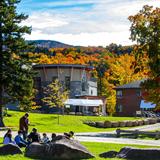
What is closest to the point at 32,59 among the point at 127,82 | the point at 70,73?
the point at 70,73

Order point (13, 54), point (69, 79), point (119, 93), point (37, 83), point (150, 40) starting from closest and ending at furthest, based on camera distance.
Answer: point (150, 40) → point (13, 54) → point (69, 79) → point (37, 83) → point (119, 93)

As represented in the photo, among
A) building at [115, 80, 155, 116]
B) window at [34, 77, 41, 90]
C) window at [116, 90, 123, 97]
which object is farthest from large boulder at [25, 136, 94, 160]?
window at [116, 90, 123, 97]

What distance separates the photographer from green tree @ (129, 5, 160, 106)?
32250 mm

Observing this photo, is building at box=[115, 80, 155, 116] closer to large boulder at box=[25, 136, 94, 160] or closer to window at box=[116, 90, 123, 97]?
window at box=[116, 90, 123, 97]

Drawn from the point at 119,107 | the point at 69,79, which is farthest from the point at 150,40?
the point at 119,107

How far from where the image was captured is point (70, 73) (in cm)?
9600

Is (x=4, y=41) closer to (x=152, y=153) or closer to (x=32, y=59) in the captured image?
(x=32, y=59)

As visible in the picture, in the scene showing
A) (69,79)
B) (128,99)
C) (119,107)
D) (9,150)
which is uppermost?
(69,79)

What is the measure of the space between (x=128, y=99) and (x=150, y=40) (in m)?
66.3

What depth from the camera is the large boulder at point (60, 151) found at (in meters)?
21.1

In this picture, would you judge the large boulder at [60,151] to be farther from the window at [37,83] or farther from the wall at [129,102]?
the wall at [129,102]

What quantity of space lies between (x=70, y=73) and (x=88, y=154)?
245ft

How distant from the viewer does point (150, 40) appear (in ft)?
109

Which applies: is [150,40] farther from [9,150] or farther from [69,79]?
[69,79]
